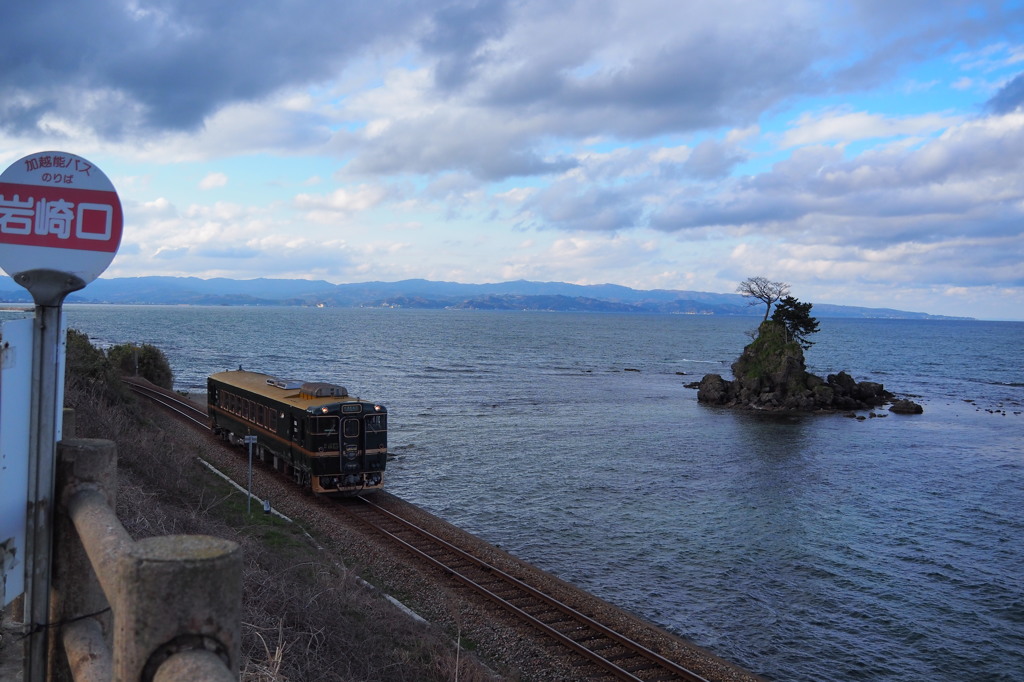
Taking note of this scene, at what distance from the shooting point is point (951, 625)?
19.2 m

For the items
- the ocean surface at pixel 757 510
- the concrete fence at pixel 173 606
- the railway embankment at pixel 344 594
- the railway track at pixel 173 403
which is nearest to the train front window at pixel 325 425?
the railway embankment at pixel 344 594

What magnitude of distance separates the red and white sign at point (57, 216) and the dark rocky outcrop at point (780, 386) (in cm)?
5990

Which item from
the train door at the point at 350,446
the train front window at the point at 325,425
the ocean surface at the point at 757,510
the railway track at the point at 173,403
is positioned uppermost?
the train front window at the point at 325,425

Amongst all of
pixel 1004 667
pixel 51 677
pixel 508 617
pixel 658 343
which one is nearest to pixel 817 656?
pixel 1004 667

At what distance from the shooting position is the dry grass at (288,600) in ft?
29.4

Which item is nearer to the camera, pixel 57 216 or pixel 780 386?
pixel 57 216

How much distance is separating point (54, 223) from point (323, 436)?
21104mm

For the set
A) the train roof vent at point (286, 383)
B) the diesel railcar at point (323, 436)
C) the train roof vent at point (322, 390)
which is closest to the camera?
the diesel railcar at point (323, 436)

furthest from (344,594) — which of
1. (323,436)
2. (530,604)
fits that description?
(323,436)

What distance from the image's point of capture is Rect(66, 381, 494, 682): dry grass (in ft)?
29.4

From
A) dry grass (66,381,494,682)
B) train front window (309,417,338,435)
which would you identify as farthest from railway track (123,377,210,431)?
dry grass (66,381,494,682)

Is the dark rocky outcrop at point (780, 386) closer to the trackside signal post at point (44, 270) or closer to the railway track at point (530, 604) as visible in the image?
the railway track at point (530, 604)

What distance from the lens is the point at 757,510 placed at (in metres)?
28.3

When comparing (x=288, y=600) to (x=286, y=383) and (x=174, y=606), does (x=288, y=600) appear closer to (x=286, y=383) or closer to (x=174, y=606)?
(x=174, y=606)
